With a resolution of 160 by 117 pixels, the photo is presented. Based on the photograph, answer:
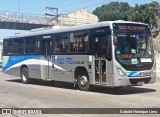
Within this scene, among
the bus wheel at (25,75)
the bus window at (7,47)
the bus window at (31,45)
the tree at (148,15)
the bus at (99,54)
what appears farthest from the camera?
the tree at (148,15)

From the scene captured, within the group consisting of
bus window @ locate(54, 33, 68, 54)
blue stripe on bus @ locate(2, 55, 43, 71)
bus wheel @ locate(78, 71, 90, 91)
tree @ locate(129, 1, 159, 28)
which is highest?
tree @ locate(129, 1, 159, 28)

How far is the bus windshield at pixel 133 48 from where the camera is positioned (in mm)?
15438

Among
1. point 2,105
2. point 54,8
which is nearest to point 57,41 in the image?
point 2,105

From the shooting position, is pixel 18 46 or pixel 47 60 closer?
pixel 47 60

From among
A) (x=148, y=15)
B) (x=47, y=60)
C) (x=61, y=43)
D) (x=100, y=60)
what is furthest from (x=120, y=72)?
(x=148, y=15)

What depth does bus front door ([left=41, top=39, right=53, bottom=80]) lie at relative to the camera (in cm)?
1998

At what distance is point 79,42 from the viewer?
57.2 feet

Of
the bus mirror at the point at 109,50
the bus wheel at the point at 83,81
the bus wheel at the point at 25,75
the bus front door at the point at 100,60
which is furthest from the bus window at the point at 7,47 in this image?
the bus mirror at the point at 109,50

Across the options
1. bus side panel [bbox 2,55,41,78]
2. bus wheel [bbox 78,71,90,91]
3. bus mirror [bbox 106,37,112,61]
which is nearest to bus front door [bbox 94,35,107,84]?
bus mirror [bbox 106,37,112,61]

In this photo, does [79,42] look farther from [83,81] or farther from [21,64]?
[21,64]

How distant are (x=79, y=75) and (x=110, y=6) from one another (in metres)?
121

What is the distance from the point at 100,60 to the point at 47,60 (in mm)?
4881

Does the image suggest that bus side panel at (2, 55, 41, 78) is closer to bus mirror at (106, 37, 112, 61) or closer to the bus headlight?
bus mirror at (106, 37, 112, 61)

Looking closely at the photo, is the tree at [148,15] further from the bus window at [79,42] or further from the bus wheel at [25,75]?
the bus window at [79,42]
